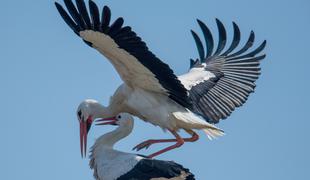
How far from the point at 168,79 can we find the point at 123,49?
1079 millimetres

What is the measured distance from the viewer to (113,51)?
18562mm

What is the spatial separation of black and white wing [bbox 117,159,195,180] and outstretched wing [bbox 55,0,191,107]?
1192mm

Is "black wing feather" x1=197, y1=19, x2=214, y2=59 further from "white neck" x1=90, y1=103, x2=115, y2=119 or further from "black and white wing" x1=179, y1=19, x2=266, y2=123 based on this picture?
"white neck" x1=90, y1=103, x2=115, y2=119

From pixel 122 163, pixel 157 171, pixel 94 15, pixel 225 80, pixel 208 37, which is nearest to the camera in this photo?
pixel 94 15

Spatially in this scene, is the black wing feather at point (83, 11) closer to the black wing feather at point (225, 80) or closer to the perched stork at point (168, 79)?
the perched stork at point (168, 79)

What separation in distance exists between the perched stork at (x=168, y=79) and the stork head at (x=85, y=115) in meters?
0.01

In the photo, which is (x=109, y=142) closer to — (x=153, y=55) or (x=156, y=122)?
(x=156, y=122)

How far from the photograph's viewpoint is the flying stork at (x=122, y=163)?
18311mm

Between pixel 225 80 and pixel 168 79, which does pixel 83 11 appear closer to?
pixel 168 79

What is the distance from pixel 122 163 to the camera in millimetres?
19047

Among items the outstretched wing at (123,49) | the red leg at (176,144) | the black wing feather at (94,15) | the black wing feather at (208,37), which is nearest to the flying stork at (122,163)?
the red leg at (176,144)

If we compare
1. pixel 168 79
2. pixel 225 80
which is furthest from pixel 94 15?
pixel 225 80

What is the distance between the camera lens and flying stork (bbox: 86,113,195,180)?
1831cm

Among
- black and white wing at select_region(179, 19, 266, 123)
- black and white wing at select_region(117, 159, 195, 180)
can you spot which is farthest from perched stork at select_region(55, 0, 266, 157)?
black and white wing at select_region(117, 159, 195, 180)
